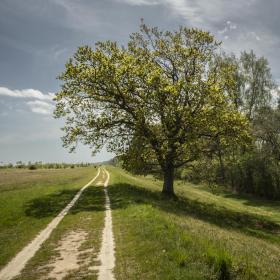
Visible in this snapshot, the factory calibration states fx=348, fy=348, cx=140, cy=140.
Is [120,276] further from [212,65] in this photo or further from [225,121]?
[212,65]

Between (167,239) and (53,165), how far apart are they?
12692cm

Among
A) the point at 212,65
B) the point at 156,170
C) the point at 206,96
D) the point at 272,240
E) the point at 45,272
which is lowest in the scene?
the point at 272,240

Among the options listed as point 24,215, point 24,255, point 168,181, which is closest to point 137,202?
point 24,215

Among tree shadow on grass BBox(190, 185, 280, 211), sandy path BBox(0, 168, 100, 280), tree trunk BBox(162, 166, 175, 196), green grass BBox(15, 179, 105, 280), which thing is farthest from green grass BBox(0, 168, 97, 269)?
tree shadow on grass BBox(190, 185, 280, 211)

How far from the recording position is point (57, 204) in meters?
27.5

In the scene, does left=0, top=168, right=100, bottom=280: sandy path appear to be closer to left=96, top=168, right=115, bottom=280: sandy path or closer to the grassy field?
the grassy field

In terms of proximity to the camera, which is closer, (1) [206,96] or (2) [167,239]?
(2) [167,239]

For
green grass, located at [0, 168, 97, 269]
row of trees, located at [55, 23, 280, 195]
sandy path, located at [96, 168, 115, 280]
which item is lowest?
sandy path, located at [96, 168, 115, 280]

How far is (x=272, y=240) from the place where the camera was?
79.5 ft

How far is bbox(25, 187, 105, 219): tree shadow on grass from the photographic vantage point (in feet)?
77.9

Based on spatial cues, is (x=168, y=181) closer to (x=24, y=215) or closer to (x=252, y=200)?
(x=24, y=215)

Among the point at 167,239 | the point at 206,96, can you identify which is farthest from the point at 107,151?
the point at 167,239

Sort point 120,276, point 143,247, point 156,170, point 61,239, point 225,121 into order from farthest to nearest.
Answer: point 156,170, point 225,121, point 61,239, point 143,247, point 120,276

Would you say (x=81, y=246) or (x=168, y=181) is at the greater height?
(x=168, y=181)
